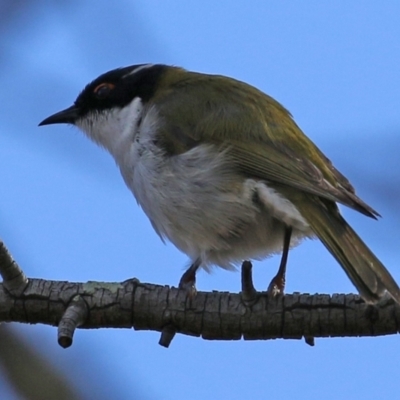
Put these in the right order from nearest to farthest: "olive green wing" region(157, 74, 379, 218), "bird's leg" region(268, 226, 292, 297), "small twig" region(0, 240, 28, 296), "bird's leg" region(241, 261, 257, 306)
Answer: "bird's leg" region(241, 261, 257, 306)
"small twig" region(0, 240, 28, 296)
"bird's leg" region(268, 226, 292, 297)
"olive green wing" region(157, 74, 379, 218)

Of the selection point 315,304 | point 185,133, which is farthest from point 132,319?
point 185,133

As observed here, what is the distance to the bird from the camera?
15.6 ft

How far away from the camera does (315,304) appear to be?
4.04 m

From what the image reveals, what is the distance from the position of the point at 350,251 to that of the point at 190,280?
96 cm

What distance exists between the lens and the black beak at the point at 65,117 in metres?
6.77

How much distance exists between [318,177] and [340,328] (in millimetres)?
1292

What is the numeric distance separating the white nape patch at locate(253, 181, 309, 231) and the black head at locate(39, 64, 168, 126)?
210cm

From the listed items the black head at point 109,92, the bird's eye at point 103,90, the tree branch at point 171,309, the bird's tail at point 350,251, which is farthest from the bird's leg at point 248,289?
the bird's eye at point 103,90

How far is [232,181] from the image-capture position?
16.8 ft

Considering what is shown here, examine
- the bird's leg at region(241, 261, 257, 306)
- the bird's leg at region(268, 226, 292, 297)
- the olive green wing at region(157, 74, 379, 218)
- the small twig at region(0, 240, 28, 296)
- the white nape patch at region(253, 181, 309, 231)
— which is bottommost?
the small twig at region(0, 240, 28, 296)

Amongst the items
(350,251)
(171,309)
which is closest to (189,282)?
(171,309)

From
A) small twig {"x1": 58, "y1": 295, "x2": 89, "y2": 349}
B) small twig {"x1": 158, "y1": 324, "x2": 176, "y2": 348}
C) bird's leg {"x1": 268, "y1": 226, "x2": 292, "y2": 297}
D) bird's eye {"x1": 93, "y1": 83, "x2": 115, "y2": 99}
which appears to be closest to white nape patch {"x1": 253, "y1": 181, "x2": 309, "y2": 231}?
bird's leg {"x1": 268, "y1": 226, "x2": 292, "y2": 297}

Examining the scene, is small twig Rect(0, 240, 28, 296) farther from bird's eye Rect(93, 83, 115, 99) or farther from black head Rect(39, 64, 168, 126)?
bird's eye Rect(93, 83, 115, 99)

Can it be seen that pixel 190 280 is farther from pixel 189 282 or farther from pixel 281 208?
pixel 281 208
